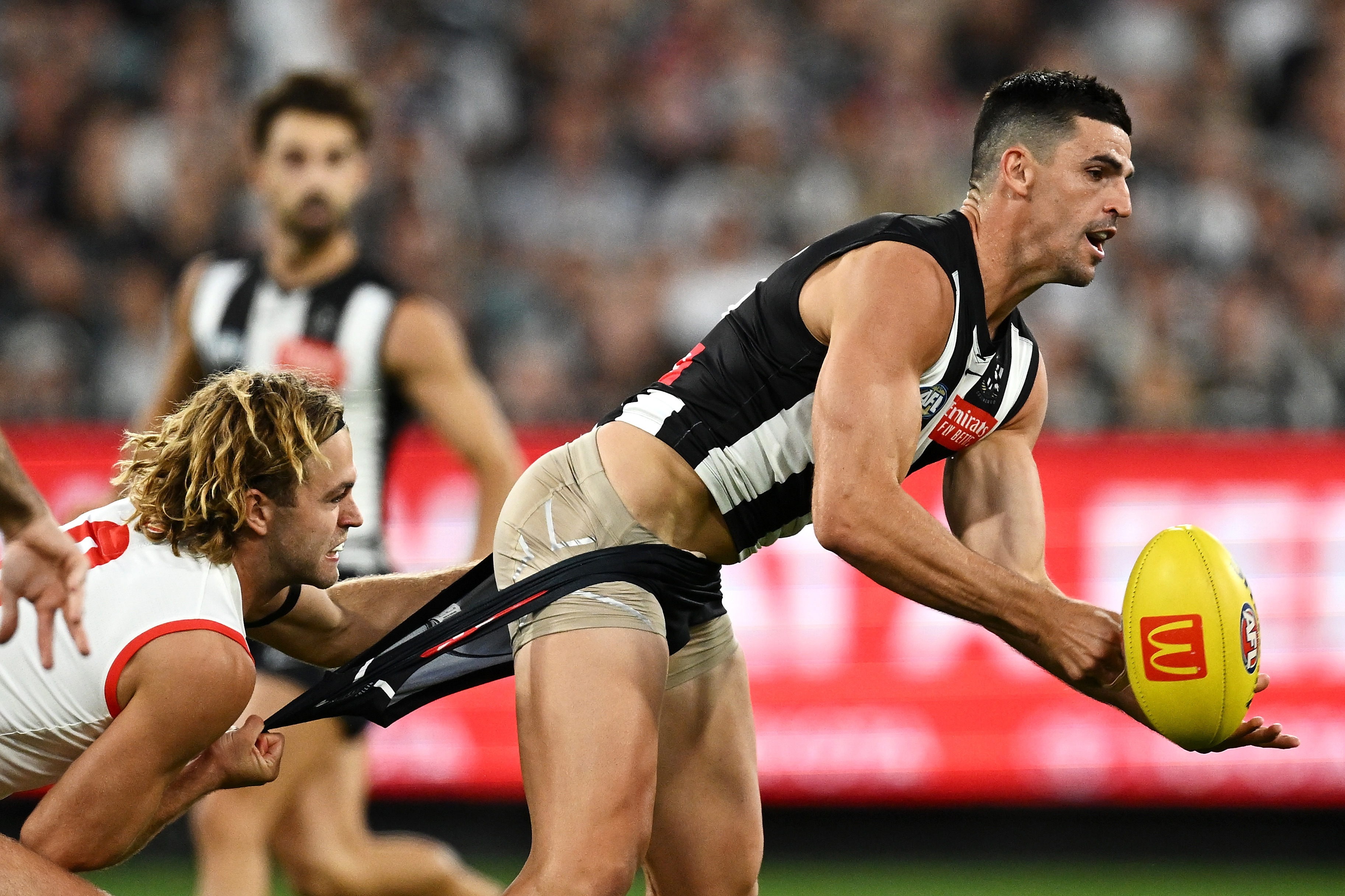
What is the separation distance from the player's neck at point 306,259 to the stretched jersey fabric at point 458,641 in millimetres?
1764

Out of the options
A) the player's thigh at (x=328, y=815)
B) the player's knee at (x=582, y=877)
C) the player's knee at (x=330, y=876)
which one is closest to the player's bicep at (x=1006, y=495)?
the player's knee at (x=582, y=877)

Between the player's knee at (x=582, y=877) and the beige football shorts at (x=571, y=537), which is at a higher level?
the beige football shorts at (x=571, y=537)

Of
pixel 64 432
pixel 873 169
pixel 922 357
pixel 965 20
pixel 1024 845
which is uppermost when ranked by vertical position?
pixel 965 20

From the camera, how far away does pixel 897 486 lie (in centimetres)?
335

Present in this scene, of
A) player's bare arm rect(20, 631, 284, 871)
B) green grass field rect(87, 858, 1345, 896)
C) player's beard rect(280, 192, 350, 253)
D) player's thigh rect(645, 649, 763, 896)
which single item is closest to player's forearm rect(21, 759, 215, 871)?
player's bare arm rect(20, 631, 284, 871)

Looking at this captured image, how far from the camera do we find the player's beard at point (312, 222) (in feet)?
17.7

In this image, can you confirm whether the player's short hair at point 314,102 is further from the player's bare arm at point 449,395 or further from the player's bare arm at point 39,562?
the player's bare arm at point 39,562

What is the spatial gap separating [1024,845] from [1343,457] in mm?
2064

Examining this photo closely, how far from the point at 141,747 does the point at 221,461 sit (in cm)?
58

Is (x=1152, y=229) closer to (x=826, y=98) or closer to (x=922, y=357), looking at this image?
(x=826, y=98)

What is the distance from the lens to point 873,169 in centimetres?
957

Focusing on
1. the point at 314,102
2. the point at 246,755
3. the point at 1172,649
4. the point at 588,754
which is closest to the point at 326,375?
the point at 314,102

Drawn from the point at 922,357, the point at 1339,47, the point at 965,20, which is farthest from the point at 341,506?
the point at 1339,47

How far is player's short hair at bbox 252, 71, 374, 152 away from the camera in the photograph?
5.55 metres
